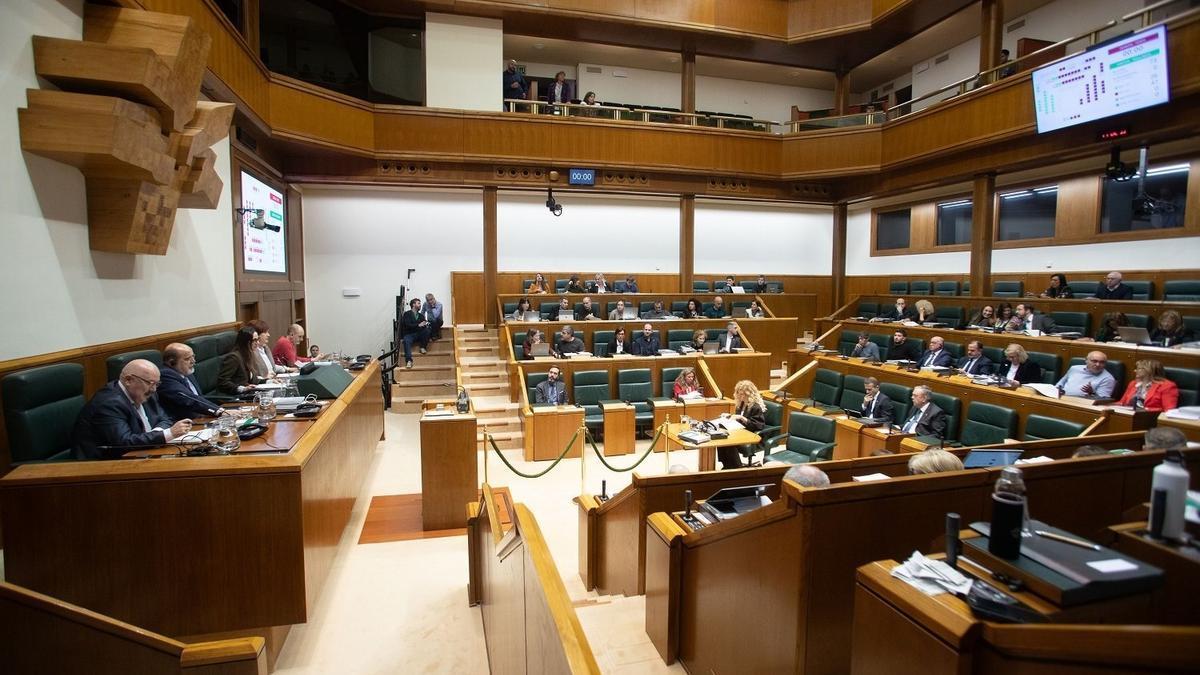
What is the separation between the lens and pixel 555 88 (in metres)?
10.9

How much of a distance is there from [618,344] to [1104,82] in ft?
21.4

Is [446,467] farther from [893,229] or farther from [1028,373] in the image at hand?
[893,229]

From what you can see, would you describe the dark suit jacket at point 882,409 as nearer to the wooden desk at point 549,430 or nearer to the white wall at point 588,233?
the wooden desk at point 549,430

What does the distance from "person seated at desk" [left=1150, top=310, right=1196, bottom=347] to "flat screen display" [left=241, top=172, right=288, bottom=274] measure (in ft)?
30.2

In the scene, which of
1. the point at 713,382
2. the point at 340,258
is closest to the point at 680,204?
the point at 713,382

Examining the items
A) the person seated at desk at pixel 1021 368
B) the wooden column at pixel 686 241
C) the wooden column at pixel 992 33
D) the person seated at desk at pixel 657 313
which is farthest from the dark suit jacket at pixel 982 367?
the wooden column at pixel 686 241

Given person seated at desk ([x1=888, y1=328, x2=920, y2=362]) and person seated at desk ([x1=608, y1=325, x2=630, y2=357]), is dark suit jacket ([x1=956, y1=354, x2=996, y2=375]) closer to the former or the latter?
person seated at desk ([x1=888, y1=328, x2=920, y2=362])

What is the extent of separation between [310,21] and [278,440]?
9681 millimetres

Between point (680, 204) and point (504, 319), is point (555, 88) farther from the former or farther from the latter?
point (504, 319)

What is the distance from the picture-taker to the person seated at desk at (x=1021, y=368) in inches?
219

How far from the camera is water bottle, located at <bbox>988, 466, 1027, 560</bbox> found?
1.40m

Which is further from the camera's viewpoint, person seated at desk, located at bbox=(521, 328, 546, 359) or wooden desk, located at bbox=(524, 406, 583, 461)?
person seated at desk, located at bbox=(521, 328, 546, 359)

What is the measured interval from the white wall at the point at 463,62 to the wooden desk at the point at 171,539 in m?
8.41

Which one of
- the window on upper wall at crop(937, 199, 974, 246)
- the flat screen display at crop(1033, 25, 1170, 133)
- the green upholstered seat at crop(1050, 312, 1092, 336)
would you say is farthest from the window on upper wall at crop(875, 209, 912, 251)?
the green upholstered seat at crop(1050, 312, 1092, 336)
